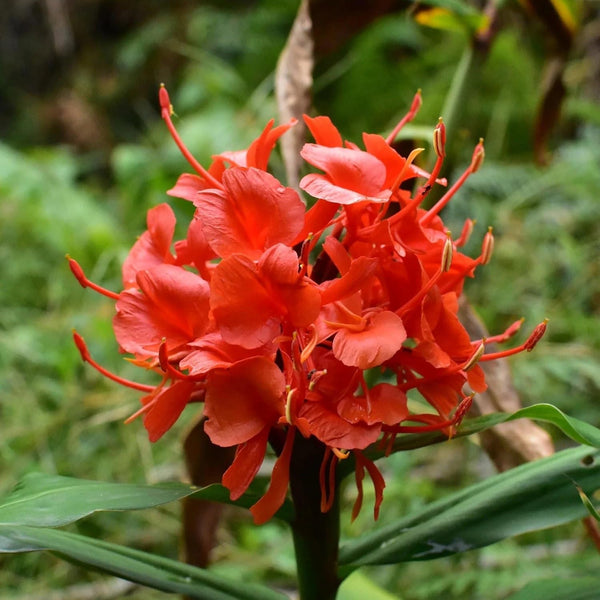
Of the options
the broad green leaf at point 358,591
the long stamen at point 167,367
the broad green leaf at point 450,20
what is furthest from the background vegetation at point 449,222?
the long stamen at point 167,367

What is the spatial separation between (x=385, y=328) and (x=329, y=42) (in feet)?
1.80

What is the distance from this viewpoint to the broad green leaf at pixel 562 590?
54cm

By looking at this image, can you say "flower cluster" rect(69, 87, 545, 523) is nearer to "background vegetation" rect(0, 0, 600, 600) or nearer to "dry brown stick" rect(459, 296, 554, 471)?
"dry brown stick" rect(459, 296, 554, 471)

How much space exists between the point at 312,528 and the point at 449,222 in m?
0.98

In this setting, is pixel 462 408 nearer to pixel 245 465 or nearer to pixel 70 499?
pixel 245 465

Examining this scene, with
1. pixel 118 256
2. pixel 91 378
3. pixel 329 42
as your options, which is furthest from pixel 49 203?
pixel 329 42

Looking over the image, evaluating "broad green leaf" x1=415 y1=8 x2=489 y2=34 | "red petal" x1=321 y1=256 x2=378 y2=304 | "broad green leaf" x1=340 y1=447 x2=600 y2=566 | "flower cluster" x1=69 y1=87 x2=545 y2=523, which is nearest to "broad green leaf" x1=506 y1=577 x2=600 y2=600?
"broad green leaf" x1=340 y1=447 x2=600 y2=566

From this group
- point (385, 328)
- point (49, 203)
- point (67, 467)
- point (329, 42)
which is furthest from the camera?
point (49, 203)

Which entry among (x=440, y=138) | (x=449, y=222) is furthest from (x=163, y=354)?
(x=449, y=222)

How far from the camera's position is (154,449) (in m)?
1.21

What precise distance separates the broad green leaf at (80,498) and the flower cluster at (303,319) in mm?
43


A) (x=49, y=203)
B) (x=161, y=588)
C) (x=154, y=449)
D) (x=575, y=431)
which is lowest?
(x=154, y=449)

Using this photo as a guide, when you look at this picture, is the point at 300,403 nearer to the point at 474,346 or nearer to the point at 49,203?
the point at 474,346

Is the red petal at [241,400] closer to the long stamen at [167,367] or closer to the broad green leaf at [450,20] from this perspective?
the long stamen at [167,367]
